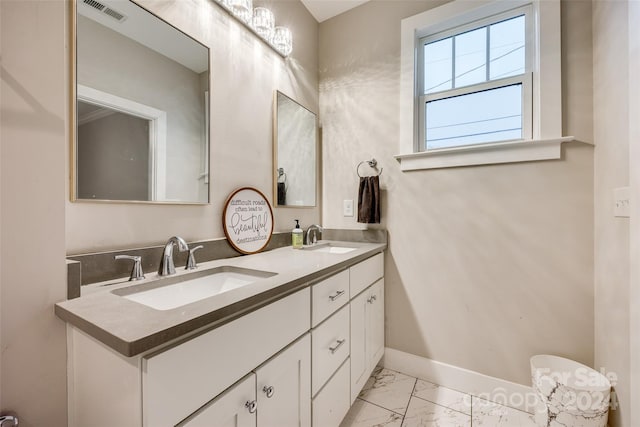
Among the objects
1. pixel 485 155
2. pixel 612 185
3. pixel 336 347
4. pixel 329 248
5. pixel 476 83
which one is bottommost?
pixel 336 347

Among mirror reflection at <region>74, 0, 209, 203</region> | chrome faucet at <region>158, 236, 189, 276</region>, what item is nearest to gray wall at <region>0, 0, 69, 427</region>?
mirror reflection at <region>74, 0, 209, 203</region>

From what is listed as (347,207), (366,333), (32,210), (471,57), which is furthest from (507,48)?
(32,210)

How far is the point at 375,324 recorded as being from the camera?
1694 mm

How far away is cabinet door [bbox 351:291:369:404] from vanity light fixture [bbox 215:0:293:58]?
1548 mm

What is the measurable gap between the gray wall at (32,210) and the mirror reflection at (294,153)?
41.4 inches

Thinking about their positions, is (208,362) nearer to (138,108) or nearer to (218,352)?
(218,352)

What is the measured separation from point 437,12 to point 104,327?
7.19 feet

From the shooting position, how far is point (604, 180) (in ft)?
4.01

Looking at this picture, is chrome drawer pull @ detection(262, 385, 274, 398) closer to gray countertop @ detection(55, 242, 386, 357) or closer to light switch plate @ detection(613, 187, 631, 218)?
gray countertop @ detection(55, 242, 386, 357)

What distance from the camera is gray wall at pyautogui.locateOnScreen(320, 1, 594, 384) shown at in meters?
1.36

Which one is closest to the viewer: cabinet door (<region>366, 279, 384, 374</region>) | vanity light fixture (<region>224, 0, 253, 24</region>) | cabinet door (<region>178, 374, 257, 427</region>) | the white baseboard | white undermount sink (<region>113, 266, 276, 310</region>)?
cabinet door (<region>178, 374, 257, 427</region>)

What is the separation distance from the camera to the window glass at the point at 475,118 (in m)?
1.56

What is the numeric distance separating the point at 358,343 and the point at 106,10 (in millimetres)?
1770

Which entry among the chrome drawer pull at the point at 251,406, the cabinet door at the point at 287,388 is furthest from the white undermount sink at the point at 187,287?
the chrome drawer pull at the point at 251,406
